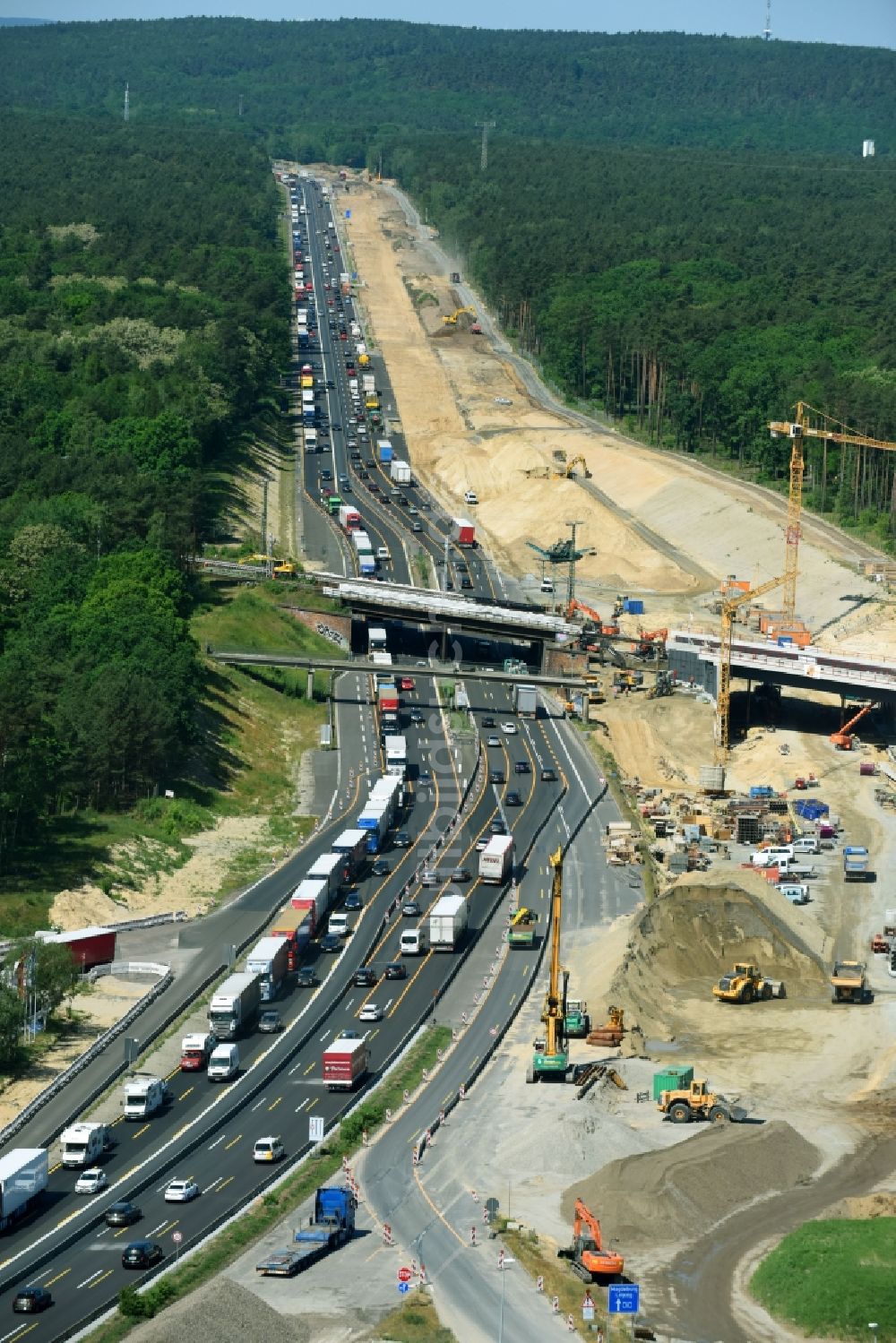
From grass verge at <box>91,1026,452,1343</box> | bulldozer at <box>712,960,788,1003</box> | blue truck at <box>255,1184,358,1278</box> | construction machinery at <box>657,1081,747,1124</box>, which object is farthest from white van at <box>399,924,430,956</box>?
blue truck at <box>255,1184,358,1278</box>

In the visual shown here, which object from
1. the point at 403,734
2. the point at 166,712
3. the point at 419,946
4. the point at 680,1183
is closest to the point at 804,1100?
the point at 680,1183

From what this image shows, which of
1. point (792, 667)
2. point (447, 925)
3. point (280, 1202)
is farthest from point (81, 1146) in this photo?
point (792, 667)

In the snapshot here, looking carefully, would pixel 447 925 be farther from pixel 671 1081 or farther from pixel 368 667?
pixel 368 667

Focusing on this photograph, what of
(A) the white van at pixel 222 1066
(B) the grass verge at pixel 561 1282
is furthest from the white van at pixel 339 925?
(B) the grass verge at pixel 561 1282

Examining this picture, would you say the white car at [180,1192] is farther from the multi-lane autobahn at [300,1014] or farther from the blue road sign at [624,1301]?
the blue road sign at [624,1301]

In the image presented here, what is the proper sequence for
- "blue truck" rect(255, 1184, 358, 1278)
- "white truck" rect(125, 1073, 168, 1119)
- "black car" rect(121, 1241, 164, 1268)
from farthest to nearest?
"white truck" rect(125, 1073, 168, 1119)
"blue truck" rect(255, 1184, 358, 1278)
"black car" rect(121, 1241, 164, 1268)

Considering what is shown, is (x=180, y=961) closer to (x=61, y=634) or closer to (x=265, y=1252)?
(x=265, y=1252)

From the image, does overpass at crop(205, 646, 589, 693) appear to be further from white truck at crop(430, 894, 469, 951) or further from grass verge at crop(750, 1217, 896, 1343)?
grass verge at crop(750, 1217, 896, 1343)
